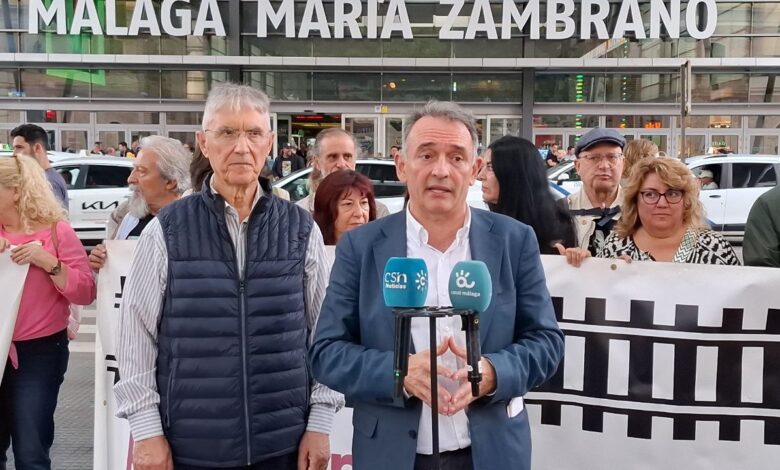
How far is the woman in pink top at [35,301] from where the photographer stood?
3537 mm

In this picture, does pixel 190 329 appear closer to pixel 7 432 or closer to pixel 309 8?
pixel 7 432

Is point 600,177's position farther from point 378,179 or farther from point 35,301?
point 378,179

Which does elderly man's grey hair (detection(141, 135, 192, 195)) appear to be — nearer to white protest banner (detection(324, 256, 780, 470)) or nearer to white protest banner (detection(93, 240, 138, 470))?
white protest banner (detection(93, 240, 138, 470))

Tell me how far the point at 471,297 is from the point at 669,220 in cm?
228

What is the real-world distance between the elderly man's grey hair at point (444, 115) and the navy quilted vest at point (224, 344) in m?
0.63

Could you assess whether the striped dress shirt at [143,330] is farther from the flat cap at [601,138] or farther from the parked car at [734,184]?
the parked car at [734,184]

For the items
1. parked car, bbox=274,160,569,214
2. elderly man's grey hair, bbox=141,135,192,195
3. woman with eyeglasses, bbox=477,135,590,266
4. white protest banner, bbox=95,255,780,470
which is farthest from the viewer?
parked car, bbox=274,160,569,214

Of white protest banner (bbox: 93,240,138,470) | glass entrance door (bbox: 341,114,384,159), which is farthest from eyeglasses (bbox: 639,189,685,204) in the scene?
glass entrance door (bbox: 341,114,384,159)

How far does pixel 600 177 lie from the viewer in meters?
4.76

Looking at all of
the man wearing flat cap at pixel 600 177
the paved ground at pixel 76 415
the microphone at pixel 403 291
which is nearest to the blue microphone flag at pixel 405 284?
the microphone at pixel 403 291

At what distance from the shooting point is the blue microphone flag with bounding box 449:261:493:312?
1835 millimetres

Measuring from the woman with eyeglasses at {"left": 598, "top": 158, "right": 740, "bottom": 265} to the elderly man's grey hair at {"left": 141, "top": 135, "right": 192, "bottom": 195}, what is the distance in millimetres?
2396

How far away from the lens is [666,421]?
11.5ft

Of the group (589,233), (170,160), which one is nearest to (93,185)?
(170,160)
